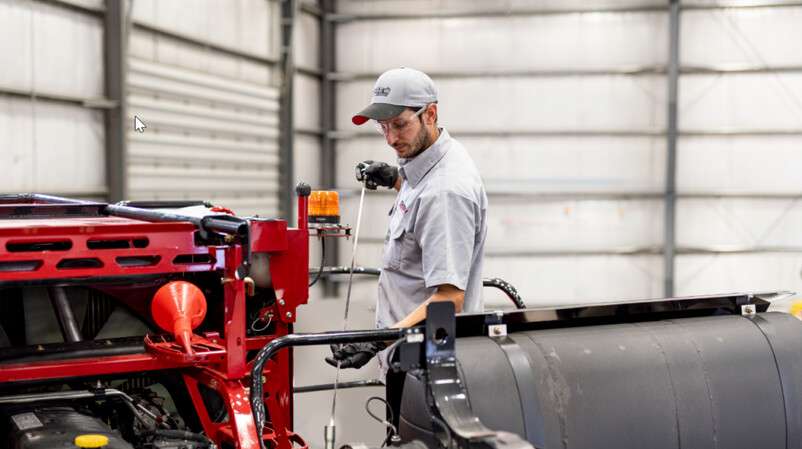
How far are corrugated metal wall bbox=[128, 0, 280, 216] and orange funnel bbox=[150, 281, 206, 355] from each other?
5.49 metres

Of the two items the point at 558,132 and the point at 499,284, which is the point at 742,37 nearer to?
the point at 558,132

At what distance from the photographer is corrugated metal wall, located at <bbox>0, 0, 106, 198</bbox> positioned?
693 cm

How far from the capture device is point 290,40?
1118 cm

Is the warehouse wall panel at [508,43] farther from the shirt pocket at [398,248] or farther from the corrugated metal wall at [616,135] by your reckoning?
the shirt pocket at [398,248]

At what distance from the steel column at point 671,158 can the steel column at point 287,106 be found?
5.18m

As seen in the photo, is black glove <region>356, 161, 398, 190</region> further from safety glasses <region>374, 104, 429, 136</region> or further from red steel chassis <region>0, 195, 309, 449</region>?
safety glasses <region>374, 104, 429, 136</region>

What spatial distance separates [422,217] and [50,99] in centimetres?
563

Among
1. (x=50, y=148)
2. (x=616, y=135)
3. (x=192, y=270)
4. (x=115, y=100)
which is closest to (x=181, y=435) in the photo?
(x=192, y=270)

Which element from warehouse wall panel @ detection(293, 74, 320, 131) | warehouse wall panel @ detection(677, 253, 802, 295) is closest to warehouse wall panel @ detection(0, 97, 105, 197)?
warehouse wall panel @ detection(293, 74, 320, 131)

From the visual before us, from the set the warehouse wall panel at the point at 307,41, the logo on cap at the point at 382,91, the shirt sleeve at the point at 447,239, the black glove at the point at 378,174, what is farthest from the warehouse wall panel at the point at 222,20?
the shirt sleeve at the point at 447,239

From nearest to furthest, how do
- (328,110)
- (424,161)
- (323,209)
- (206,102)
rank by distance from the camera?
1. (424,161)
2. (323,209)
3. (206,102)
4. (328,110)

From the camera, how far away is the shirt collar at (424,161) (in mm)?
2920

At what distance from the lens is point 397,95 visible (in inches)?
110

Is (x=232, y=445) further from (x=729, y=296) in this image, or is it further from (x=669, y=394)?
(x=729, y=296)
